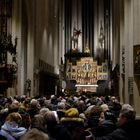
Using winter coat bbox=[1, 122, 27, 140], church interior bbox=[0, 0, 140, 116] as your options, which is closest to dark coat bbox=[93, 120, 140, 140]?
winter coat bbox=[1, 122, 27, 140]

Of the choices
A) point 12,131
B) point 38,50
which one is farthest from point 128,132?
point 38,50

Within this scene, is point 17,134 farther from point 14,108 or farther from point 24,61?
point 24,61

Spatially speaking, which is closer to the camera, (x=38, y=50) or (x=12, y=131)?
(x=12, y=131)

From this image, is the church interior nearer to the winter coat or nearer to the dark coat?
the winter coat

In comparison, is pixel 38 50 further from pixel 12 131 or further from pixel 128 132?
pixel 128 132

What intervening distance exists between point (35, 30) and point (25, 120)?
26288 millimetres

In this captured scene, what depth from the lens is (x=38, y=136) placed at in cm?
347

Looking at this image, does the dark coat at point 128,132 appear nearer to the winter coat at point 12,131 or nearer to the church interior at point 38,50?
the winter coat at point 12,131

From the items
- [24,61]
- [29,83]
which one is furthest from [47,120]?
[24,61]

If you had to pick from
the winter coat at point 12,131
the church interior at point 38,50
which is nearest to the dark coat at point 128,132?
the winter coat at point 12,131

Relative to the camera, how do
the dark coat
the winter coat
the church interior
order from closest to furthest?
the dark coat → the winter coat → the church interior

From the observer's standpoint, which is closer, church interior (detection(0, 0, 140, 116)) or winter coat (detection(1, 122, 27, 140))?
winter coat (detection(1, 122, 27, 140))

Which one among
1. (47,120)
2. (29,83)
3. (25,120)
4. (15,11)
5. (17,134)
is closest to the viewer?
(17,134)

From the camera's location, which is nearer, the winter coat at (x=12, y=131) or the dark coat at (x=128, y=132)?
the dark coat at (x=128, y=132)
